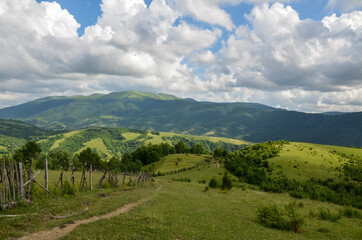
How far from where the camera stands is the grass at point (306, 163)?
2899 inches

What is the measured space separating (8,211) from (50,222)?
15.8ft

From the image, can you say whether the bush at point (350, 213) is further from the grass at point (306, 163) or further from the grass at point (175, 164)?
the grass at point (175, 164)

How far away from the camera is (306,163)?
82562 millimetres

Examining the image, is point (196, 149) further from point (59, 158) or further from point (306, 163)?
point (306, 163)

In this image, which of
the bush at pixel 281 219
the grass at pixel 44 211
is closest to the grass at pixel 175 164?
the grass at pixel 44 211

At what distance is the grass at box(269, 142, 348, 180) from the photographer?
73.6 meters

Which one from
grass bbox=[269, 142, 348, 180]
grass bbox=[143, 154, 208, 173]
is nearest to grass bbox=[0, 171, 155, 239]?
grass bbox=[143, 154, 208, 173]

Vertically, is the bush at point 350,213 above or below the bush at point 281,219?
below

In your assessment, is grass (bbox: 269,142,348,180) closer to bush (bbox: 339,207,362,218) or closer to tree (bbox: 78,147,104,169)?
bush (bbox: 339,207,362,218)

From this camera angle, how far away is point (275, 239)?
17359mm

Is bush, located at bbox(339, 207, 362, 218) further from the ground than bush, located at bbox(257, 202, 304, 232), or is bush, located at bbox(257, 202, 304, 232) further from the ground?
bush, located at bbox(257, 202, 304, 232)

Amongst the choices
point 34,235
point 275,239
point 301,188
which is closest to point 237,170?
point 301,188

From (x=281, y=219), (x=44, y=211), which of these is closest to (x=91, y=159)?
(x=44, y=211)

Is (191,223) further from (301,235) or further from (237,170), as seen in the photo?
(237,170)
